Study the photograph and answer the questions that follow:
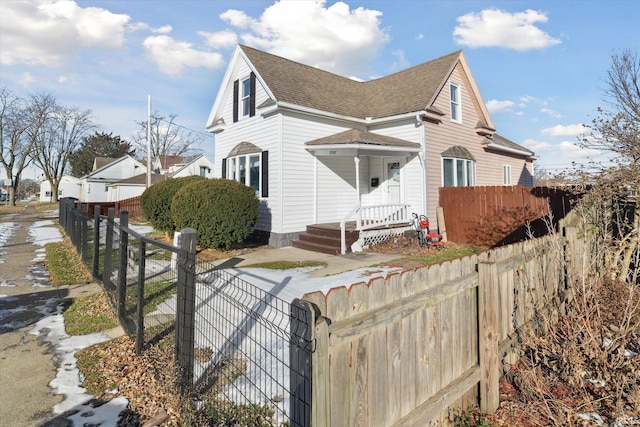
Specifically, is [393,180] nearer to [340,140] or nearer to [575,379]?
[340,140]

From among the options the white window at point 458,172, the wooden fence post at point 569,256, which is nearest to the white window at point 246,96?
the white window at point 458,172

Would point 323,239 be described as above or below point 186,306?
below

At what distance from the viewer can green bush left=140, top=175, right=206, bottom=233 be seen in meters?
12.6

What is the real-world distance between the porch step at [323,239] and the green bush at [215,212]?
2.16m

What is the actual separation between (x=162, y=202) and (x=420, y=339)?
12382 millimetres

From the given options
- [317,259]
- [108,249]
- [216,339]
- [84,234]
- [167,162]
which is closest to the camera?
[216,339]

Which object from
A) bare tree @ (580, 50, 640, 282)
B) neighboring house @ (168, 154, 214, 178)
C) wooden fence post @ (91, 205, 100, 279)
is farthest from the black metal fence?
neighboring house @ (168, 154, 214, 178)

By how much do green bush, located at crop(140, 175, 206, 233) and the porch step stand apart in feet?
15.6

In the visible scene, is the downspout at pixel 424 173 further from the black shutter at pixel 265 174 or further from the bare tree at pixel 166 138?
the bare tree at pixel 166 138

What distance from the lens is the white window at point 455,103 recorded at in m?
13.9

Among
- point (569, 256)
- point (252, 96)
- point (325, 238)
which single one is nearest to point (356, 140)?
point (325, 238)

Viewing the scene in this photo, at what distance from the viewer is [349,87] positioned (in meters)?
15.7

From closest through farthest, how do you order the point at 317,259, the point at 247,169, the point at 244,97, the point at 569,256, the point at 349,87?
the point at 569,256 → the point at 317,259 → the point at 247,169 → the point at 244,97 → the point at 349,87

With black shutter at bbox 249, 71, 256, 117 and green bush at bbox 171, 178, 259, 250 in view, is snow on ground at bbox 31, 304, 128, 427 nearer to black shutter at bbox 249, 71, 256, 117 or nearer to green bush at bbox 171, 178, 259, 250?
green bush at bbox 171, 178, 259, 250
